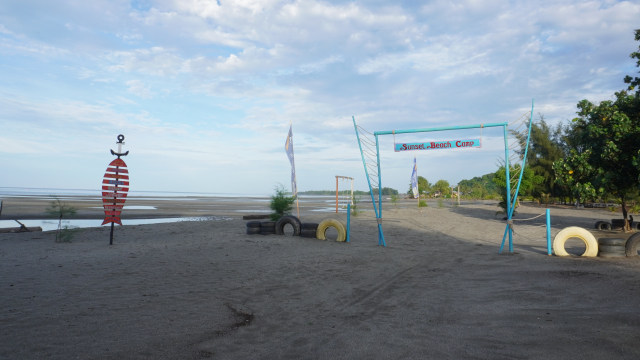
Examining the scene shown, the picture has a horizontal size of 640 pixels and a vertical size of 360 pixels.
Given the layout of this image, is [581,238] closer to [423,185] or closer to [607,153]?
[607,153]

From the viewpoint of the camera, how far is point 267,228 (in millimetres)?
14750

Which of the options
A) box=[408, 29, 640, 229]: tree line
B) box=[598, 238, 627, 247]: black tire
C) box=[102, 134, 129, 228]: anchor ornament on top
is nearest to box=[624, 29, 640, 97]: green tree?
box=[408, 29, 640, 229]: tree line

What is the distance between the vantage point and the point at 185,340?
4.64 meters

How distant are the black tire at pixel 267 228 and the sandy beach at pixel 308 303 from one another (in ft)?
8.80

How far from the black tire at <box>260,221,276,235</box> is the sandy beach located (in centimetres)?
268

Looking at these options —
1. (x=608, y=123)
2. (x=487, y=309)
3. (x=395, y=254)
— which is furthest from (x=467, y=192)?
(x=487, y=309)

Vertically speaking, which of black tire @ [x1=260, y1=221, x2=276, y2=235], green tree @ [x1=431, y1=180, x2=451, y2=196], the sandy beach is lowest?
the sandy beach

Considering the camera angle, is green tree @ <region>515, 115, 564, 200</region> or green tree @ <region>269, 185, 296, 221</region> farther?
green tree @ <region>515, 115, 564, 200</region>

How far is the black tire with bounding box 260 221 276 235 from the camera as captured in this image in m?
14.7

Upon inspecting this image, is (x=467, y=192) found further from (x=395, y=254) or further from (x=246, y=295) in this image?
(x=246, y=295)

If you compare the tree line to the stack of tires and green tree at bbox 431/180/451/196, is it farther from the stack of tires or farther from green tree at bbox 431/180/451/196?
green tree at bbox 431/180/451/196

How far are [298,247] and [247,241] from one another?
1.80 meters

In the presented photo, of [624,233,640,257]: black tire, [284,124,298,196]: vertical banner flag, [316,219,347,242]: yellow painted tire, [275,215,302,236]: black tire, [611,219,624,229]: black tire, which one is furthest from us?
[611,219,624,229]: black tire

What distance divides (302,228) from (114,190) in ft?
21.1
